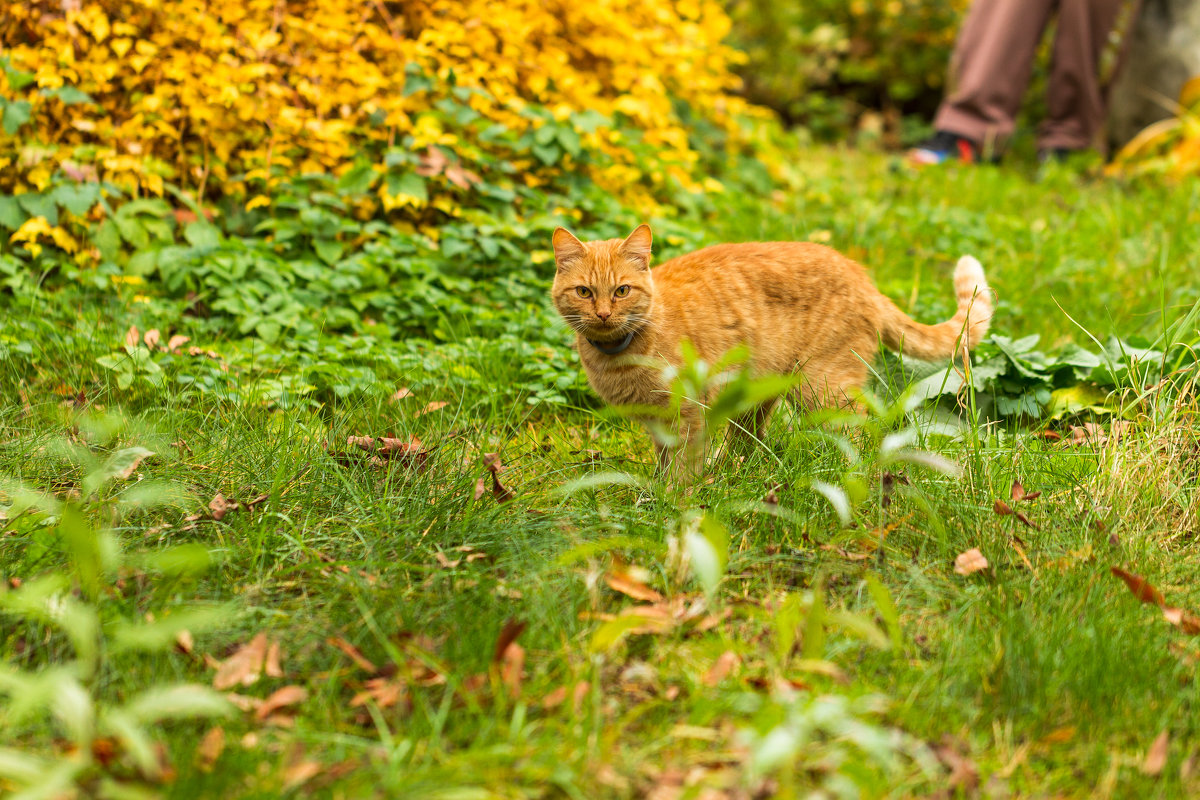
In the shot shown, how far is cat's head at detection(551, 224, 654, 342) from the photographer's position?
3227mm

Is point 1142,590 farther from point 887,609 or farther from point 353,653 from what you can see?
point 353,653

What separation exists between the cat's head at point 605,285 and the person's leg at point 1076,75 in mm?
5256

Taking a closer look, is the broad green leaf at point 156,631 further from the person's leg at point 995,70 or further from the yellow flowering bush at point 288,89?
the person's leg at point 995,70

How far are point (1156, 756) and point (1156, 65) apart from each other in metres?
6.90

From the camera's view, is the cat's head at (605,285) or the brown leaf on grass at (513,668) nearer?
the brown leaf on grass at (513,668)

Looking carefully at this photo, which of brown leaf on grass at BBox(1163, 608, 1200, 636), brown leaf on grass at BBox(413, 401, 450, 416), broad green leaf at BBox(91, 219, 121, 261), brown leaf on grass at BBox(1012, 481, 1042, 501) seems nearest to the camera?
brown leaf on grass at BBox(1163, 608, 1200, 636)

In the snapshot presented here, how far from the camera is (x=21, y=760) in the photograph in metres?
1.48

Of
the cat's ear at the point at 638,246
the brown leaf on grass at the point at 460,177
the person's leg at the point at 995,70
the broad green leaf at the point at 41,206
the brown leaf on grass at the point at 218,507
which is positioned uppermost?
the person's leg at the point at 995,70

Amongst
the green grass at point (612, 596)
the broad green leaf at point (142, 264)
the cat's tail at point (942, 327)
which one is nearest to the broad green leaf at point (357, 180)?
the broad green leaf at point (142, 264)

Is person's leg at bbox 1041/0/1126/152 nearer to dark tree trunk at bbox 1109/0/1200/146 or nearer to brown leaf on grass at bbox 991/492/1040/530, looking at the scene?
dark tree trunk at bbox 1109/0/1200/146

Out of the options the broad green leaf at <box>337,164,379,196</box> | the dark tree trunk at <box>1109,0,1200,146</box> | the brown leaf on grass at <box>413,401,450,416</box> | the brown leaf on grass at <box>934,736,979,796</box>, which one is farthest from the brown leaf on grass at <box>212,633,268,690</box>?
the dark tree trunk at <box>1109,0,1200,146</box>

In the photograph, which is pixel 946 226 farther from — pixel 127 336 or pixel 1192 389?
pixel 127 336

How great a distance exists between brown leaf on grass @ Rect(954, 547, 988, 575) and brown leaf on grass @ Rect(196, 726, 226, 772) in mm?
1653

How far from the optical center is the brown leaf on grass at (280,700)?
A: 6.17 feet
